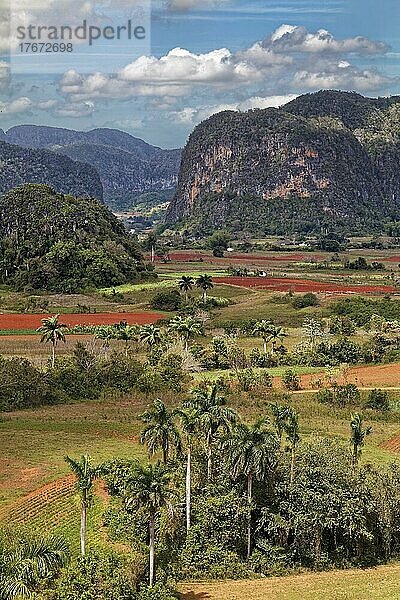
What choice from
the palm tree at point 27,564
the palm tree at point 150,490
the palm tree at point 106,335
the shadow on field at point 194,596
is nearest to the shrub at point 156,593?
the palm tree at point 150,490

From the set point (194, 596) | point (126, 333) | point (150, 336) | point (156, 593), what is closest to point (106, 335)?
point (126, 333)

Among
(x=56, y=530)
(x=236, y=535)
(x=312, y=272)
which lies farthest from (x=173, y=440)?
(x=312, y=272)

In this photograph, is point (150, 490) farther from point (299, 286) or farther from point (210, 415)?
point (299, 286)

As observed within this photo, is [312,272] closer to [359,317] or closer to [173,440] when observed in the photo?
[359,317]

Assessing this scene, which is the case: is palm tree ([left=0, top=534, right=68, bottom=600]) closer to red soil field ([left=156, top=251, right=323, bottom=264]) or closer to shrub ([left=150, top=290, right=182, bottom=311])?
shrub ([left=150, top=290, right=182, bottom=311])

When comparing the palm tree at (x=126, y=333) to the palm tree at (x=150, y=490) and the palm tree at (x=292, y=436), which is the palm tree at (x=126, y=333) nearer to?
the palm tree at (x=292, y=436)
